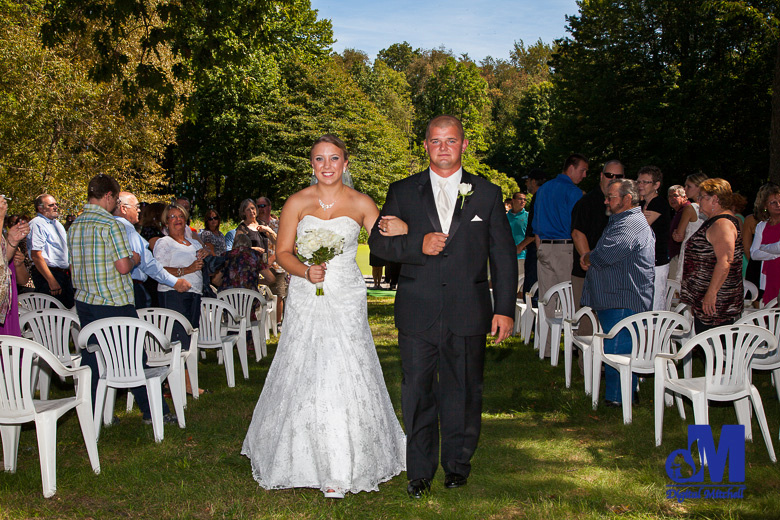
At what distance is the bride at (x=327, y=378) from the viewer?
14.6 feet

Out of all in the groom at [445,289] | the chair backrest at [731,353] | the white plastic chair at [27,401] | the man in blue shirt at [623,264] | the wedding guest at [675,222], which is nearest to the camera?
the groom at [445,289]

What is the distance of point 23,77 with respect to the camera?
19.9m

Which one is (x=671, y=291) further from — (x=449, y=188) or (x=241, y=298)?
(x=241, y=298)

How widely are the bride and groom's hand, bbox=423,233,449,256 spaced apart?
76cm

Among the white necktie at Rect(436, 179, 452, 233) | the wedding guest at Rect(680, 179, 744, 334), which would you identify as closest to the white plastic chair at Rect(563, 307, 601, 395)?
the wedding guest at Rect(680, 179, 744, 334)

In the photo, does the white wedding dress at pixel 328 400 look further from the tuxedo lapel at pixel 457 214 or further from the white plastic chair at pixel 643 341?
the white plastic chair at pixel 643 341

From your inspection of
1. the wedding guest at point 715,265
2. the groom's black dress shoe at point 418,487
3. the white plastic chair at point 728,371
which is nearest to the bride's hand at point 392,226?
the groom's black dress shoe at point 418,487

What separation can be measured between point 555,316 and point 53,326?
5918 mm

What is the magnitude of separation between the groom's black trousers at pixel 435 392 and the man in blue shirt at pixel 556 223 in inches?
174

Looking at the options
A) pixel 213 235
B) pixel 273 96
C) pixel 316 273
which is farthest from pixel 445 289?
pixel 273 96

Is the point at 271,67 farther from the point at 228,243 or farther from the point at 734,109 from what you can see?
the point at 228,243

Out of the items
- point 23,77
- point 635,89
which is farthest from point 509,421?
point 635,89

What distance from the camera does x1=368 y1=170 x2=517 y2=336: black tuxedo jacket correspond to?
14.0ft

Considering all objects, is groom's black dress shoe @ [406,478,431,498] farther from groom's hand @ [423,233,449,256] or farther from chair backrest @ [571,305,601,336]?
chair backrest @ [571,305,601,336]
